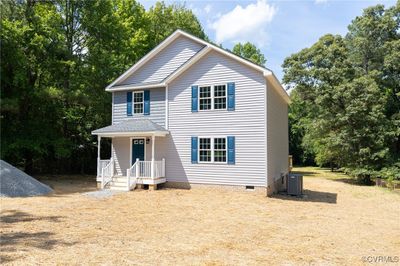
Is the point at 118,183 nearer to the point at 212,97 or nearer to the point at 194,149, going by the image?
the point at 194,149

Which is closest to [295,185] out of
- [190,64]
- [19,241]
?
[190,64]

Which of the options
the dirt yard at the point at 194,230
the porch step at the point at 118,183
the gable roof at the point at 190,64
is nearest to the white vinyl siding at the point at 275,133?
the gable roof at the point at 190,64

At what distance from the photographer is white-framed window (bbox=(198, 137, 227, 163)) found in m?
15.2

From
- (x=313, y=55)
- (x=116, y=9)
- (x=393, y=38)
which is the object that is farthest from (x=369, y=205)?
(x=116, y=9)

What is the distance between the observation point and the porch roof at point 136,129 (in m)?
15.4

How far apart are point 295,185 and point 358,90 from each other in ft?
36.8

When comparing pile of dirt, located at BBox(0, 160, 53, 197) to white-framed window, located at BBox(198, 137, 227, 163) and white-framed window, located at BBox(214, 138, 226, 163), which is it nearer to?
white-framed window, located at BBox(198, 137, 227, 163)

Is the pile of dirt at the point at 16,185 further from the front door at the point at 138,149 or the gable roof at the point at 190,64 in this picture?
the gable roof at the point at 190,64

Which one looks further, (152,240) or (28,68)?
(28,68)

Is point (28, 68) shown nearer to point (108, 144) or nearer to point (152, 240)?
point (108, 144)

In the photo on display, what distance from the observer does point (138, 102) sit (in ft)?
57.4

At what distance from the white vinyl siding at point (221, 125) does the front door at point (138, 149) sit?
5.18ft

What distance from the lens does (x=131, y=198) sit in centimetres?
1317

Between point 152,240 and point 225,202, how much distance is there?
5.73 metres
